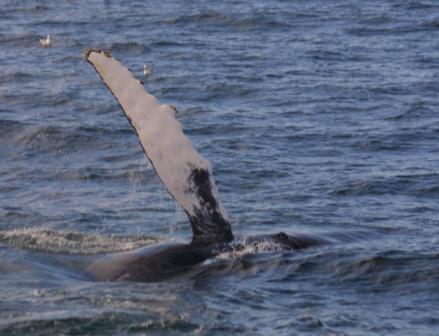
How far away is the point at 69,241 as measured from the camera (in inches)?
544

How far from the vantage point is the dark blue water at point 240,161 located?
11414 mm

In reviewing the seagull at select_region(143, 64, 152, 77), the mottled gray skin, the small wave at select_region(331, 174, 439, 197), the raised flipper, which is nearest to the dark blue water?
the small wave at select_region(331, 174, 439, 197)

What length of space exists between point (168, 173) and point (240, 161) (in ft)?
21.3

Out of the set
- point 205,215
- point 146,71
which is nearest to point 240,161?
point 205,215

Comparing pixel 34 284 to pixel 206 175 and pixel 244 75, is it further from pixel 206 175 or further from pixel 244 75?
pixel 244 75

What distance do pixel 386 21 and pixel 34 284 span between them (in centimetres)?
2042

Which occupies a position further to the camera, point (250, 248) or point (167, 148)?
point (250, 248)

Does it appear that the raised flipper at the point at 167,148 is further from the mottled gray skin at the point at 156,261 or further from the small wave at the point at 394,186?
the small wave at the point at 394,186

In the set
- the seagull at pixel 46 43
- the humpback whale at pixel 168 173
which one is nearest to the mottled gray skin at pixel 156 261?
the humpback whale at pixel 168 173

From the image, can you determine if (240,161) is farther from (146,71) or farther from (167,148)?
(146,71)

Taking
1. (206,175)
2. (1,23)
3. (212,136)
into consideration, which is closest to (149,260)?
(206,175)

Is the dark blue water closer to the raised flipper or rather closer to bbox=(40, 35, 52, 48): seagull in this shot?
bbox=(40, 35, 52, 48): seagull

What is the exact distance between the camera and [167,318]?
36.0 ft

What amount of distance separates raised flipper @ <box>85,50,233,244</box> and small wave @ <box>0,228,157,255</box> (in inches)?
50.4
